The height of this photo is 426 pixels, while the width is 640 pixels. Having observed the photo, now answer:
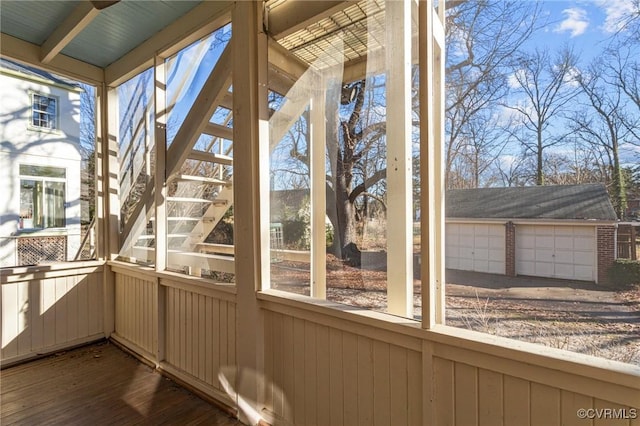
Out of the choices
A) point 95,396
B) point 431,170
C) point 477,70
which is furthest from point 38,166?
point 477,70

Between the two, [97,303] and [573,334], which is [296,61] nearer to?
[573,334]

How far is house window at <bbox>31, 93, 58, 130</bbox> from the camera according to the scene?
109 inches

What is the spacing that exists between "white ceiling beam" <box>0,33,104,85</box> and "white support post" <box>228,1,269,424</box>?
2.08 meters

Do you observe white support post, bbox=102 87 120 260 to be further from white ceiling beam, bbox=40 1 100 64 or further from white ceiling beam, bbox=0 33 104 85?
white ceiling beam, bbox=40 1 100 64

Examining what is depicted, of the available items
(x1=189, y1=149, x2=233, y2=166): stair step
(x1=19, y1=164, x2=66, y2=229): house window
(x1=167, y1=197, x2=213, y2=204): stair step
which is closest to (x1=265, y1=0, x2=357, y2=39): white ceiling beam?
(x1=189, y1=149, x2=233, y2=166): stair step

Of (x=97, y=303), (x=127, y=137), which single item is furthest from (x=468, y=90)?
(x=97, y=303)

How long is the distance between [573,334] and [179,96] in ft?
9.50

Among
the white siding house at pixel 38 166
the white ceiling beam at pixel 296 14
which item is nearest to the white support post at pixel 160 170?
the white siding house at pixel 38 166

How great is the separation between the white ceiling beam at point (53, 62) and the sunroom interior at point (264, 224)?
14 millimetres

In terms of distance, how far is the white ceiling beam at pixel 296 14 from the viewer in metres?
1.70

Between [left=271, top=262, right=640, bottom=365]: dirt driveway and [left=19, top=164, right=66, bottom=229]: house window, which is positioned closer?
[left=271, top=262, right=640, bottom=365]: dirt driveway

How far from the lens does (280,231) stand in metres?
1.95

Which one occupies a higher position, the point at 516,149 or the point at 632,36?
the point at 632,36

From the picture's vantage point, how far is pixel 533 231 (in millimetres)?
1120
